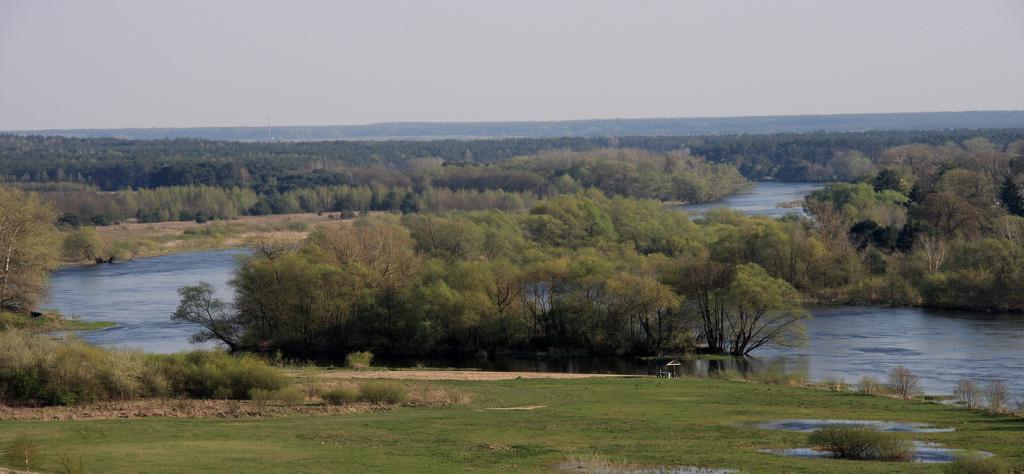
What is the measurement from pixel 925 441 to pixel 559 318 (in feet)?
93.8

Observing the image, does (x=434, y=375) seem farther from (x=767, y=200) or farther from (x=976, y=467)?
(x=767, y=200)

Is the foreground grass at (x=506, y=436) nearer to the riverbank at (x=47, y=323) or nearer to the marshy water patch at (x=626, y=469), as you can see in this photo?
the marshy water patch at (x=626, y=469)

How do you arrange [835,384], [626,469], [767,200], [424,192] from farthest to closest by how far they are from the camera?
[424,192]
[767,200]
[835,384]
[626,469]

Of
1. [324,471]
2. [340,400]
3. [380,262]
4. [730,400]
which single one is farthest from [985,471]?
[380,262]

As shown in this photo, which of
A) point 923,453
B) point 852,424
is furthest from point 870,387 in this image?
point 923,453

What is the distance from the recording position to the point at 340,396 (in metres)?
34.7

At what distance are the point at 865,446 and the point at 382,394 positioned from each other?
566 inches

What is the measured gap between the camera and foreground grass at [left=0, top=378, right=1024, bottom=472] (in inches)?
973

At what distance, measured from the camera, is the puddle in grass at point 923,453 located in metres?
25.6

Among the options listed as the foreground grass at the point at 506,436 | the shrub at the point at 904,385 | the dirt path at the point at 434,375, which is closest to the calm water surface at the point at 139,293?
the dirt path at the point at 434,375

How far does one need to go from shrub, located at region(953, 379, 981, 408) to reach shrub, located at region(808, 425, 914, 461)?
387 inches

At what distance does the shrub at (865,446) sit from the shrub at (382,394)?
1314 centimetres

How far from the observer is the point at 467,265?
188 ft

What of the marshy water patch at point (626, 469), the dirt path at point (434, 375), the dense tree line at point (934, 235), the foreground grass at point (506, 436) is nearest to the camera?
the marshy water patch at point (626, 469)
